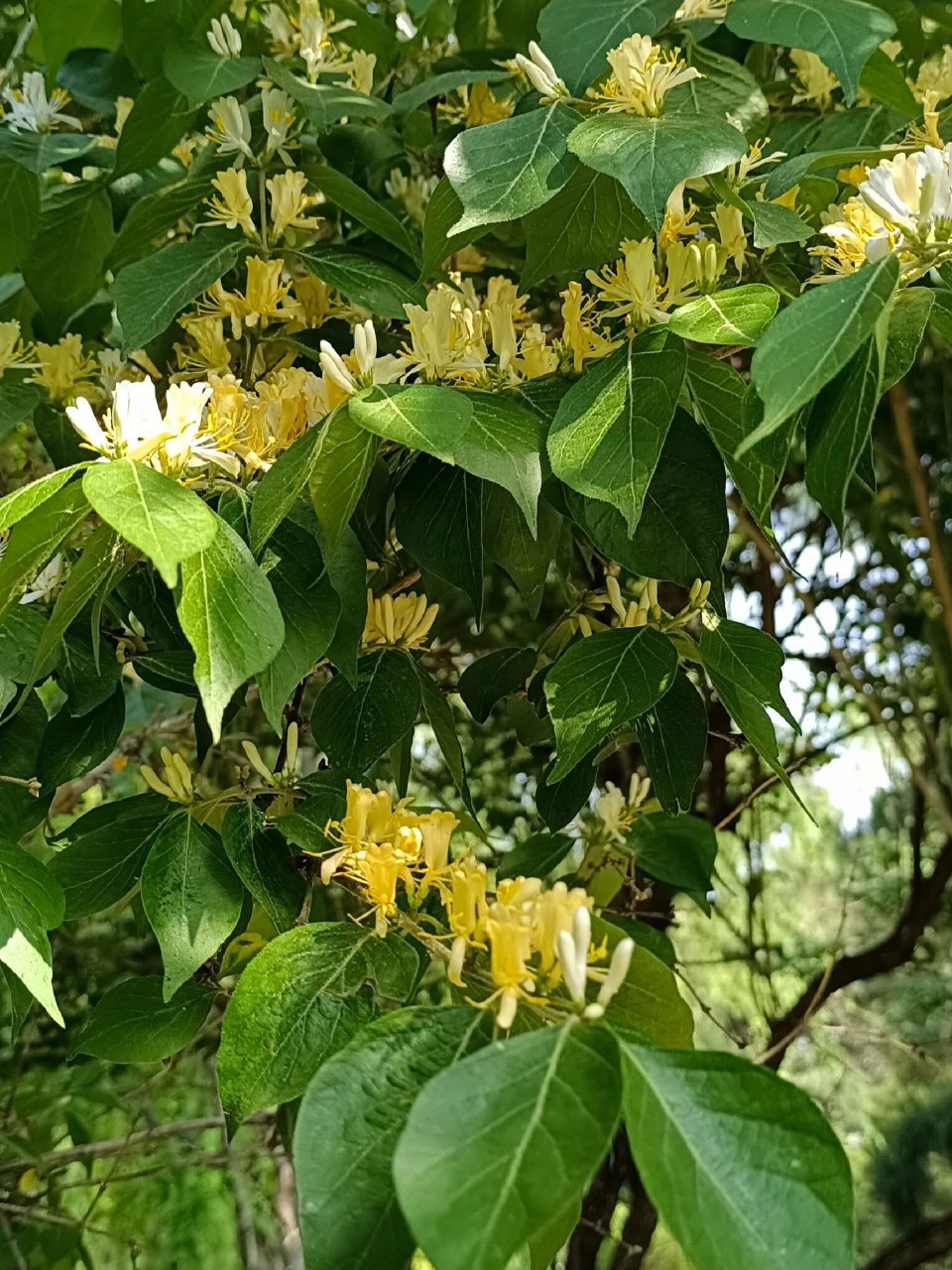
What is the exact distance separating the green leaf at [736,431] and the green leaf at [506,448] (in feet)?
0.19

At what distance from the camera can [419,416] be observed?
322 mm

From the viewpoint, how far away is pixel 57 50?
603 mm

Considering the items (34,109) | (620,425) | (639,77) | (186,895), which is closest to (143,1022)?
(186,895)

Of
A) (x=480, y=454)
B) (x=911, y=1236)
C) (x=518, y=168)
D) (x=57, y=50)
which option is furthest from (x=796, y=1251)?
(x=911, y=1236)

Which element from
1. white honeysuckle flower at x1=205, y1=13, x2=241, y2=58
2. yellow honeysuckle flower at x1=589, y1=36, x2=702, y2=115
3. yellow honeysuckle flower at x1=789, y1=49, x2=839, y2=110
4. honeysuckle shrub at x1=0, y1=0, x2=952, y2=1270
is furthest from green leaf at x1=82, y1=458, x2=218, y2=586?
yellow honeysuckle flower at x1=789, y1=49, x2=839, y2=110

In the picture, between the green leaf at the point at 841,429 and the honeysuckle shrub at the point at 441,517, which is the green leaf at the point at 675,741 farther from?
the green leaf at the point at 841,429

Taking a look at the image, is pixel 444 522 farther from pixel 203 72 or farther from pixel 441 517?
pixel 203 72

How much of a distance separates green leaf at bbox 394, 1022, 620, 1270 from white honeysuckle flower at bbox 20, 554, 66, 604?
0.27m

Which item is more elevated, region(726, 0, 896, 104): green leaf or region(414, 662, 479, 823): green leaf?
region(726, 0, 896, 104): green leaf

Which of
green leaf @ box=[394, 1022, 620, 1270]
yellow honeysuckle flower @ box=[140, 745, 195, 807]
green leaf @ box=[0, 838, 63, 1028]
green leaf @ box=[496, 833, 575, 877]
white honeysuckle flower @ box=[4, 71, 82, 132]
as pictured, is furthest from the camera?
white honeysuckle flower @ box=[4, 71, 82, 132]

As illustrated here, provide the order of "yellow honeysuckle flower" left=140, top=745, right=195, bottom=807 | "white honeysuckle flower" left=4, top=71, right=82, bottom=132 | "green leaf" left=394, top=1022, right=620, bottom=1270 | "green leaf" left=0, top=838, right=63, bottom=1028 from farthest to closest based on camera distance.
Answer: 1. "white honeysuckle flower" left=4, top=71, right=82, bottom=132
2. "yellow honeysuckle flower" left=140, top=745, right=195, bottom=807
3. "green leaf" left=0, top=838, right=63, bottom=1028
4. "green leaf" left=394, top=1022, right=620, bottom=1270

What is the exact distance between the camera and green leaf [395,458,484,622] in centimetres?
41

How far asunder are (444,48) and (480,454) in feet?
1.51

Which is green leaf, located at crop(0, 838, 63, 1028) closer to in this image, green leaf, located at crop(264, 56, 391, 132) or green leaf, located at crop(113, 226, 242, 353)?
green leaf, located at crop(113, 226, 242, 353)
